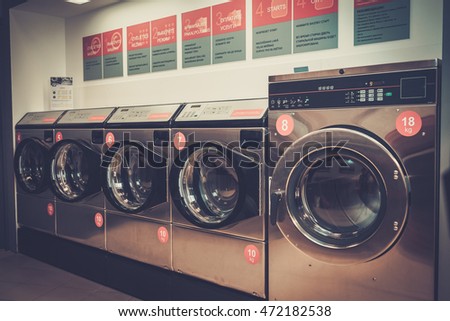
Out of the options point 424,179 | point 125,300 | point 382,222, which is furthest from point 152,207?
point 424,179

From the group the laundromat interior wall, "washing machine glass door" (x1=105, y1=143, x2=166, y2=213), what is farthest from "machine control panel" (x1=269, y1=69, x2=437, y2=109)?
"washing machine glass door" (x1=105, y1=143, x2=166, y2=213)

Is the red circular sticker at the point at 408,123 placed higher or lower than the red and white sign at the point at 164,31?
lower

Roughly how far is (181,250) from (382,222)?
49.2 inches

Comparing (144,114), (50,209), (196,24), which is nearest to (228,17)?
(196,24)

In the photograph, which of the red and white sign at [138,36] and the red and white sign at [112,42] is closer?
the red and white sign at [138,36]

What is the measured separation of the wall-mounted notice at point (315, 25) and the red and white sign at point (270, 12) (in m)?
0.07

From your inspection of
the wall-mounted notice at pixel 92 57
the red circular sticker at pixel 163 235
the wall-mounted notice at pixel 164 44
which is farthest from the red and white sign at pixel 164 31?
the red circular sticker at pixel 163 235

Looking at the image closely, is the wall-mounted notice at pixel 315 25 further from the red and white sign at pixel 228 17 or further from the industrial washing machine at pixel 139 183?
the industrial washing machine at pixel 139 183

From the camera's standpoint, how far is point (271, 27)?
9.30ft

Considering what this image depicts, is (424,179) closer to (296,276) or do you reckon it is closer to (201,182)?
(296,276)

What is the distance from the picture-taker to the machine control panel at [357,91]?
1718 mm

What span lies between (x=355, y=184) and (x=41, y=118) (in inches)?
106

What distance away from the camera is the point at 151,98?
3.51 meters

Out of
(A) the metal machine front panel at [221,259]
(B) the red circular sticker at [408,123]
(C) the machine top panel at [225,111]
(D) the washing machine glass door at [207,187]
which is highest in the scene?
(C) the machine top panel at [225,111]
